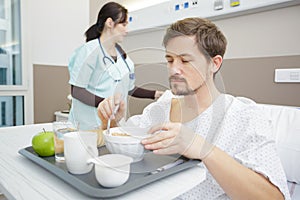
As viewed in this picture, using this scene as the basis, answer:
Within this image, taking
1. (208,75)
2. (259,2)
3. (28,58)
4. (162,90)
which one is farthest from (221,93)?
(28,58)

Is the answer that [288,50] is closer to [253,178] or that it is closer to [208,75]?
[208,75]

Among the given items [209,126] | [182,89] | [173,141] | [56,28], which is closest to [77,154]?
[173,141]

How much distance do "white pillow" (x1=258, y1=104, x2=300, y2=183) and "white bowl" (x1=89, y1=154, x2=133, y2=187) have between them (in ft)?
2.01

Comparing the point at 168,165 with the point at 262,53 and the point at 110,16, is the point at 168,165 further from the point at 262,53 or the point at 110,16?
the point at 110,16

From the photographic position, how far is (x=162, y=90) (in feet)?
2.61

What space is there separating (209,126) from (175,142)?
1.07 feet

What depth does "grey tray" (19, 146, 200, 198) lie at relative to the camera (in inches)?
21.6

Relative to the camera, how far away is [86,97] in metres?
1.10

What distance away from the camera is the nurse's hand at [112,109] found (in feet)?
2.59

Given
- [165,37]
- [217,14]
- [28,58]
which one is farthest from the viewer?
[28,58]

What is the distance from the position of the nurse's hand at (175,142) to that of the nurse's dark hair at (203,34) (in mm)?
312

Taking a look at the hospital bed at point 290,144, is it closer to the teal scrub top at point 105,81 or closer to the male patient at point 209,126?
the male patient at point 209,126

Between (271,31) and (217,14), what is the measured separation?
1.05 ft

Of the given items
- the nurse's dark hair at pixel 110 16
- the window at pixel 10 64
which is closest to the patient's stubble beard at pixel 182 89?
the nurse's dark hair at pixel 110 16
